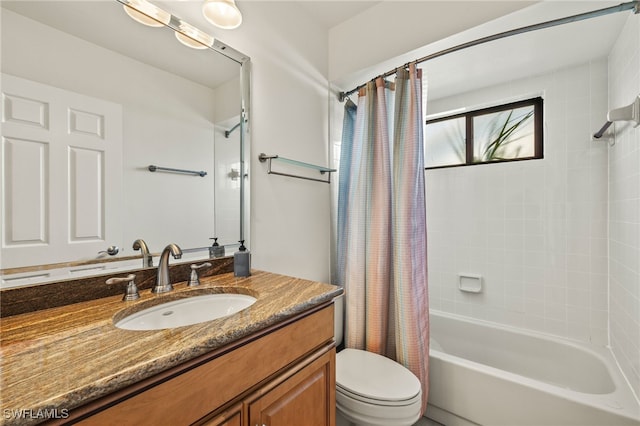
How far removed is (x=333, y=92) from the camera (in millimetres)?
1945

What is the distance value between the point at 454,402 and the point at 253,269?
1327mm

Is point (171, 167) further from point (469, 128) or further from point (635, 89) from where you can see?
point (469, 128)

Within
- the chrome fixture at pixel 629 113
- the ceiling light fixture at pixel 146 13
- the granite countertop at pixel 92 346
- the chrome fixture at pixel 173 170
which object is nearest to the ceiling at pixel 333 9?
the ceiling light fixture at pixel 146 13

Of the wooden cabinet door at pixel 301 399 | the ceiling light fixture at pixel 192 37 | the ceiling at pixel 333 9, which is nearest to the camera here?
the wooden cabinet door at pixel 301 399

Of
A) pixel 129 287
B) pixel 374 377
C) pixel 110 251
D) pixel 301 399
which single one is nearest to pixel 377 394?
pixel 374 377

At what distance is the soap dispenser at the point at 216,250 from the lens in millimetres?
1241

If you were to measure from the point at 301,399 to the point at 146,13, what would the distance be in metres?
1.48

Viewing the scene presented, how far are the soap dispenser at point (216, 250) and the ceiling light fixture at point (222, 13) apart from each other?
3.19 ft

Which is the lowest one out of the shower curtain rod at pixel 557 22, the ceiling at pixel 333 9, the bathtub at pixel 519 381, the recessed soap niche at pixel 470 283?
the bathtub at pixel 519 381

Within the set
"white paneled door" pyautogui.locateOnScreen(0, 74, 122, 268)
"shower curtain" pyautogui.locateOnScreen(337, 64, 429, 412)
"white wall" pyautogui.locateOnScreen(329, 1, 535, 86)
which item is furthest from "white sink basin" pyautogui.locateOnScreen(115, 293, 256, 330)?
"white wall" pyautogui.locateOnScreen(329, 1, 535, 86)

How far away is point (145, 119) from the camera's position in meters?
1.04

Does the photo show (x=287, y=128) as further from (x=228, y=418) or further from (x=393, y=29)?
(x=228, y=418)

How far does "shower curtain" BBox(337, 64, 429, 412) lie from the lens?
1.51 metres

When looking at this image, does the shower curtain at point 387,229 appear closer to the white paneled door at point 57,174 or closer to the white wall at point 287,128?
the white wall at point 287,128
